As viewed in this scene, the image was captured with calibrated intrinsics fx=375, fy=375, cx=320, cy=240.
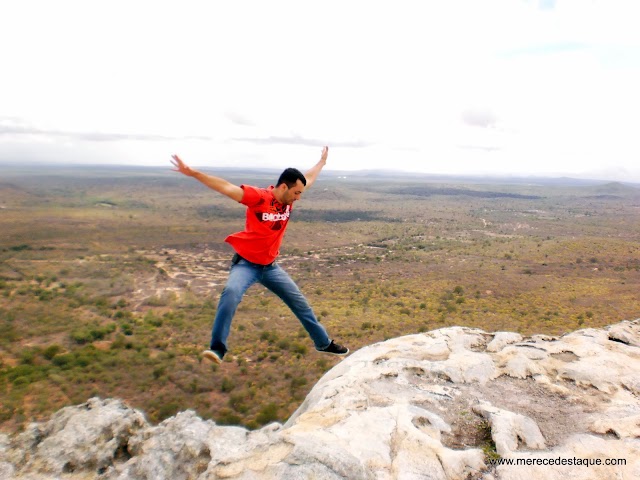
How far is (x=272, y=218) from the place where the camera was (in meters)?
4.57

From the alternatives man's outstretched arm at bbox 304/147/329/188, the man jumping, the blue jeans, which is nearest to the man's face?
the man jumping

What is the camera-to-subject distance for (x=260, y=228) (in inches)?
179

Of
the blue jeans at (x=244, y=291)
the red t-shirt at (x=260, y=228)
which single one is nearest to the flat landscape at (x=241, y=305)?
the red t-shirt at (x=260, y=228)

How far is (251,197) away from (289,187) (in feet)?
1.57

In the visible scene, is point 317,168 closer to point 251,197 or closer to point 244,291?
point 251,197

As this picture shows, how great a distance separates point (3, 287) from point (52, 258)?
566 inches

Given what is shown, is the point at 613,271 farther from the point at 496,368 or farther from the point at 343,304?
the point at 496,368

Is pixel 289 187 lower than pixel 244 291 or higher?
higher

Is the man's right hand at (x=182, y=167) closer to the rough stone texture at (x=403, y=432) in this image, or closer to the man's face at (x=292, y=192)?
the man's face at (x=292, y=192)

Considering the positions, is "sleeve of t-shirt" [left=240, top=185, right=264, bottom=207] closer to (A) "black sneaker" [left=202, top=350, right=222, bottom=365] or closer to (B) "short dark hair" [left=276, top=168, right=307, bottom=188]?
(B) "short dark hair" [left=276, top=168, right=307, bottom=188]

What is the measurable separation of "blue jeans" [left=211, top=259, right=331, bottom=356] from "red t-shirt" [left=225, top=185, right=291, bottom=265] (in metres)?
0.17

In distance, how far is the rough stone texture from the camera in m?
3.59

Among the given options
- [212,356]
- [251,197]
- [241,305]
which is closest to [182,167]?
[251,197]

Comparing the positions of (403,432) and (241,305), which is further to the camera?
(241,305)
